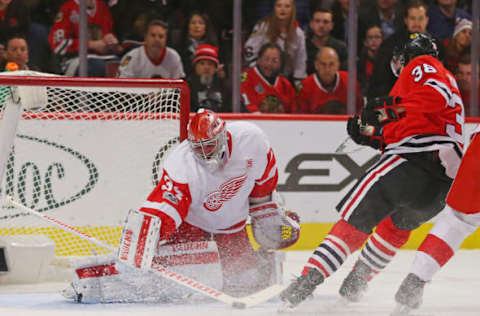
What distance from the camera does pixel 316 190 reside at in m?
4.91

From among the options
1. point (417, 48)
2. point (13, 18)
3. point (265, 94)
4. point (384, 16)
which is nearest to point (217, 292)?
point (417, 48)

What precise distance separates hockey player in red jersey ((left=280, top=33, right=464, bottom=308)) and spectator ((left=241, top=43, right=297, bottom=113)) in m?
1.73

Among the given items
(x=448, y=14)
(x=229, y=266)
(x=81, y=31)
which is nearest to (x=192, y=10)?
(x=81, y=31)

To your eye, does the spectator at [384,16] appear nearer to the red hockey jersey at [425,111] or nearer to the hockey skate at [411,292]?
the red hockey jersey at [425,111]

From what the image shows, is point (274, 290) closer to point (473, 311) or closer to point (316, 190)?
point (473, 311)

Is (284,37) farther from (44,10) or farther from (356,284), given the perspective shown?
(356,284)

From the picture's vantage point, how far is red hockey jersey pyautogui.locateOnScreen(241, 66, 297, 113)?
499 centimetres

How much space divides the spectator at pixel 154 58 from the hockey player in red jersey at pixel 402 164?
180 cm

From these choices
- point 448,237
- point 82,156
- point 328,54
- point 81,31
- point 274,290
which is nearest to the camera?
point 448,237

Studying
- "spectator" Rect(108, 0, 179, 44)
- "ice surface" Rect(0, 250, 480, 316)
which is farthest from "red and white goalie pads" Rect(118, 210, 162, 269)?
"spectator" Rect(108, 0, 179, 44)

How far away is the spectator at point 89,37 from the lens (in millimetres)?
4680

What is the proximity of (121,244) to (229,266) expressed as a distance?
1.70ft

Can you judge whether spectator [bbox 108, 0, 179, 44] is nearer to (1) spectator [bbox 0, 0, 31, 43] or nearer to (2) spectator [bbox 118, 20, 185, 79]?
(2) spectator [bbox 118, 20, 185, 79]

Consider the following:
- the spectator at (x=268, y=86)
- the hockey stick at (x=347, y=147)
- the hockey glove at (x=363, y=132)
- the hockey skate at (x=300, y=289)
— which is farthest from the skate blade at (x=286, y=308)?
the spectator at (x=268, y=86)
